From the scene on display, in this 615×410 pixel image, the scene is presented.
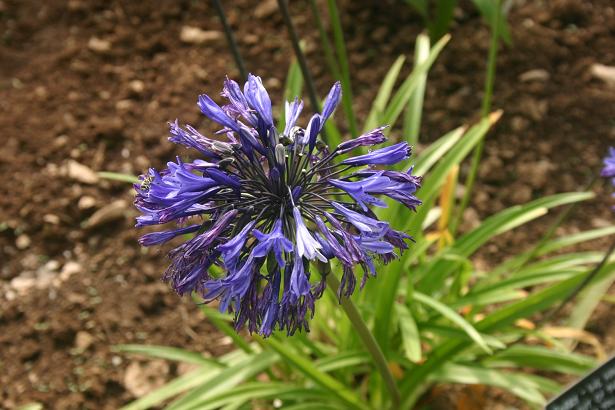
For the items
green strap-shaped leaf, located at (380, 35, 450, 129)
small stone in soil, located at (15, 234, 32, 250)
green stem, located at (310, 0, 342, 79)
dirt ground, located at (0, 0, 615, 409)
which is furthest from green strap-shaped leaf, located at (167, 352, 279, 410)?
small stone in soil, located at (15, 234, 32, 250)

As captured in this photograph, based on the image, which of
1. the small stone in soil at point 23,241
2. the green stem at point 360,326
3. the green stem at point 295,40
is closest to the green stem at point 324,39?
the green stem at point 295,40

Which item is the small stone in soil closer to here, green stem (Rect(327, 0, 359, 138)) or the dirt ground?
the dirt ground

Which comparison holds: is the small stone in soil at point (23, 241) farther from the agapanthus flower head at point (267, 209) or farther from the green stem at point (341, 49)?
the agapanthus flower head at point (267, 209)

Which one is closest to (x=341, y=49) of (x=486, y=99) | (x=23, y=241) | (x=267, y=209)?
(x=486, y=99)

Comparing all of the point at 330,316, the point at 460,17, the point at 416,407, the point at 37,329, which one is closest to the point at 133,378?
the point at 37,329

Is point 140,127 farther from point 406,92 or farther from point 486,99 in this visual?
point 486,99

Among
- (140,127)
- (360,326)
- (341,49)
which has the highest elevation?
(341,49)
